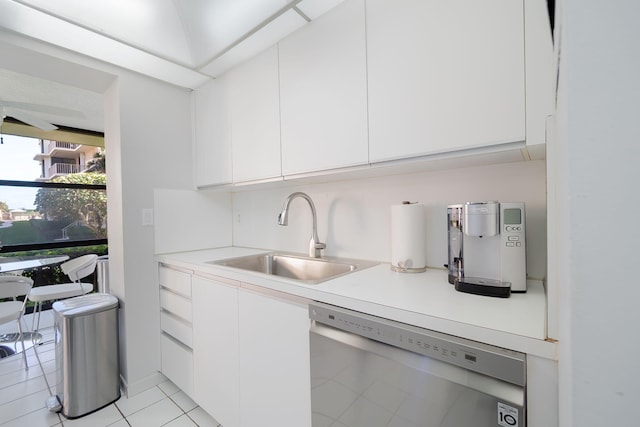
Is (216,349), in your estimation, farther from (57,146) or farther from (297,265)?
(57,146)

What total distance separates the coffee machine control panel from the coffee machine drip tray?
0.16 ft

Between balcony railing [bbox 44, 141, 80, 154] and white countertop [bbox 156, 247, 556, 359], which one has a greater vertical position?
balcony railing [bbox 44, 141, 80, 154]

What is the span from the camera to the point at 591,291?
0.28 meters

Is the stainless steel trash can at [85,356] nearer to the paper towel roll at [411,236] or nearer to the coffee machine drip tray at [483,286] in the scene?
the paper towel roll at [411,236]

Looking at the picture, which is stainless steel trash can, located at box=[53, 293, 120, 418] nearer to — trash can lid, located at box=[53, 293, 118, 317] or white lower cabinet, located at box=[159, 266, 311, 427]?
trash can lid, located at box=[53, 293, 118, 317]

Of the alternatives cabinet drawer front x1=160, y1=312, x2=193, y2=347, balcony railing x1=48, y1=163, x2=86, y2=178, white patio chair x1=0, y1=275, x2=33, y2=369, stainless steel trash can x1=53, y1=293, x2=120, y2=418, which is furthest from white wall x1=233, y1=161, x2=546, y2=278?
balcony railing x1=48, y1=163, x2=86, y2=178

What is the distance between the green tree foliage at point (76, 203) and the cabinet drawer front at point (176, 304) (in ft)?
8.78

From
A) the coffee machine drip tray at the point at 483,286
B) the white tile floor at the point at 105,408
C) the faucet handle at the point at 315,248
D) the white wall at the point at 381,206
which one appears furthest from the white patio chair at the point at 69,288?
the coffee machine drip tray at the point at 483,286

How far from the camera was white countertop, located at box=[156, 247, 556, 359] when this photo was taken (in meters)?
0.64

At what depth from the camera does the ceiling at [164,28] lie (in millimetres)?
1313

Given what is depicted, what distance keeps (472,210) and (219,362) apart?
144 centimetres

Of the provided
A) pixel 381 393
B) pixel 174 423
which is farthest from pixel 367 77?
pixel 174 423

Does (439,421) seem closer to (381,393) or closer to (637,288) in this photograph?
(381,393)

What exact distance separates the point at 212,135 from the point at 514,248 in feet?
6.47
